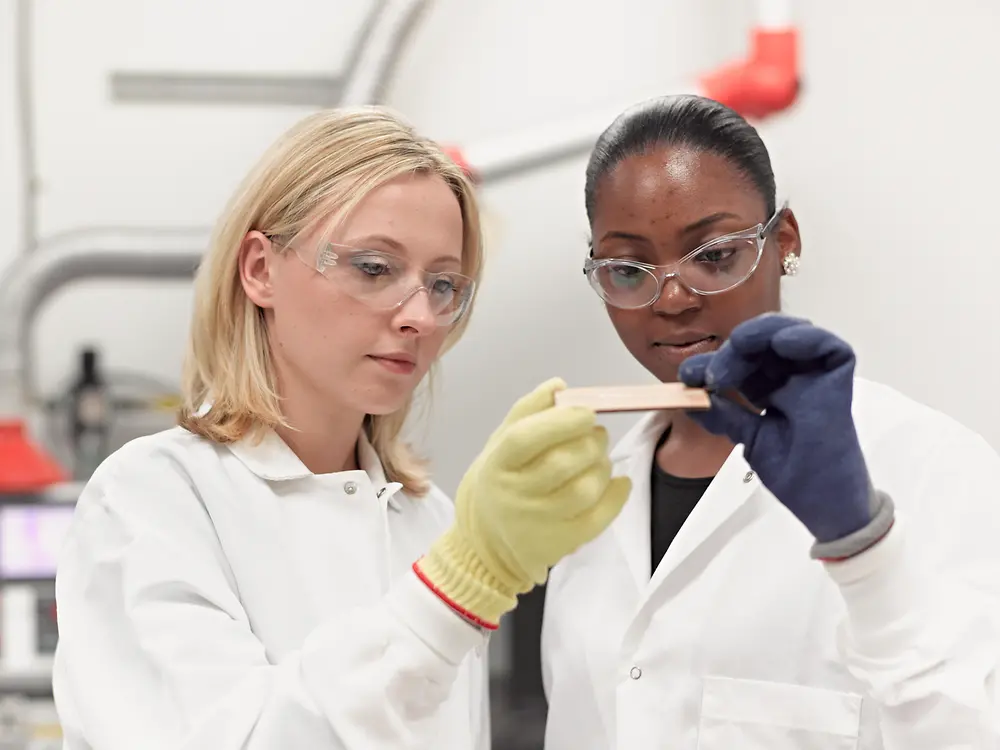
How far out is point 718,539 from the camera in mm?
1341

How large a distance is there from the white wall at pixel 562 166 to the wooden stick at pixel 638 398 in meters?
1.78

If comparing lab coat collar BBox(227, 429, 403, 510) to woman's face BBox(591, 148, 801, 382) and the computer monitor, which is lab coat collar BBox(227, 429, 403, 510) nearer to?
woman's face BBox(591, 148, 801, 382)

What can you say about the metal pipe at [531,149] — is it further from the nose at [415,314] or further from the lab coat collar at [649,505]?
the nose at [415,314]

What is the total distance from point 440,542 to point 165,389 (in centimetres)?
188

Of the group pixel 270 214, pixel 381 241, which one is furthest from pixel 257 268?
pixel 381 241

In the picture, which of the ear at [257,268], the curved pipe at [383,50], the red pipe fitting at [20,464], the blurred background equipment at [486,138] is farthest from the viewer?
the blurred background equipment at [486,138]

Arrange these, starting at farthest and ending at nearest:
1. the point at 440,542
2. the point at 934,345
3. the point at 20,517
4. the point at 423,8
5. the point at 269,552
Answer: the point at 934,345 < the point at 423,8 < the point at 20,517 < the point at 269,552 < the point at 440,542

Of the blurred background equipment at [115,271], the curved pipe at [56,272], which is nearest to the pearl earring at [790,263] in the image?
the blurred background equipment at [115,271]

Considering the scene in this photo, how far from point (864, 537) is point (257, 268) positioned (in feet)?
2.50

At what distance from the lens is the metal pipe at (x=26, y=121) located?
2.79 meters

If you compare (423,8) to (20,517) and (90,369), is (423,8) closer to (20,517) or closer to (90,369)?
(90,369)

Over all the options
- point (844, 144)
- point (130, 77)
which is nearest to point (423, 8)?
point (130, 77)

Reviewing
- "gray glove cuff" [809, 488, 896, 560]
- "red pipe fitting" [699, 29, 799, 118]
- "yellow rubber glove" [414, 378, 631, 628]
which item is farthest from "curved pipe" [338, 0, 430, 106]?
"gray glove cuff" [809, 488, 896, 560]

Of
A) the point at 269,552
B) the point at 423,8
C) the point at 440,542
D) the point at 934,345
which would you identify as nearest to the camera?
the point at 440,542
